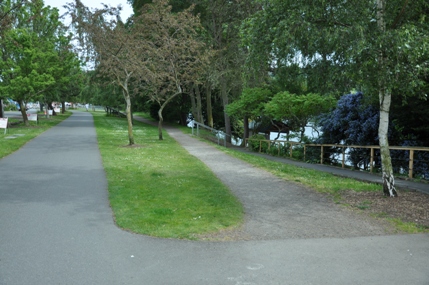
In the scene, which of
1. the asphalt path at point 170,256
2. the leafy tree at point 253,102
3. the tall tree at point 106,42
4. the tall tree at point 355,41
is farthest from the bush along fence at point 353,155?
the tall tree at point 106,42

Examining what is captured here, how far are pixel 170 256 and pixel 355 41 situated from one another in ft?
16.3

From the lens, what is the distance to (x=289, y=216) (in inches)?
270

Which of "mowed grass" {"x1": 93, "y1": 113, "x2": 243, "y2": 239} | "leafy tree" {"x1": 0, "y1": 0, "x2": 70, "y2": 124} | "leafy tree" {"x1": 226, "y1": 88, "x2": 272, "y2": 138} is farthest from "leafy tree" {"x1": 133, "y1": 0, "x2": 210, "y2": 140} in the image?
"mowed grass" {"x1": 93, "y1": 113, "x2": 243, "y2": 239}

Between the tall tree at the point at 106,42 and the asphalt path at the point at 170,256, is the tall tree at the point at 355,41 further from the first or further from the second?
the tall tree at the point at 106,42

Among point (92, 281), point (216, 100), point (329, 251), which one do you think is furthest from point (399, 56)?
point (216, 100)

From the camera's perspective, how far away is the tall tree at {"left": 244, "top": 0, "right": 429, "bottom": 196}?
23.1 feet

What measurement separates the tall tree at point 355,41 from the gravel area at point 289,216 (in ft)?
6.09

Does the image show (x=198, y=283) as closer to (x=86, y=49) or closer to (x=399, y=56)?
(x=399, y=56)

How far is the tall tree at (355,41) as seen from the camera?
7.03 meters

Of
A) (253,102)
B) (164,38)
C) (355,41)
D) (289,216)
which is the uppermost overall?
(164,38)

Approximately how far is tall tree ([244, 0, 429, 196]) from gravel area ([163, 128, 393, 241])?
1.86 meters

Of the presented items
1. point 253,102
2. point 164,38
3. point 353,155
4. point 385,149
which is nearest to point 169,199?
point 385,149

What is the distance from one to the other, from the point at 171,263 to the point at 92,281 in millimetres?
932

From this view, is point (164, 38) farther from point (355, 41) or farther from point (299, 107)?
point (355, 41)
